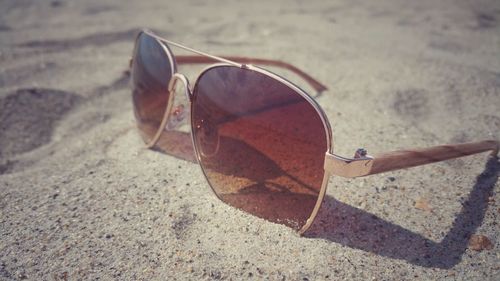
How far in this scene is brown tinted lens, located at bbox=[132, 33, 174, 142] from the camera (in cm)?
164

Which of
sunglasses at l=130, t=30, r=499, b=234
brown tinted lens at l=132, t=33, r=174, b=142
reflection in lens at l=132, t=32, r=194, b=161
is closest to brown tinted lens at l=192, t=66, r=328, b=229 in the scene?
sunglasses at l=130, t=30, r=499, b=234

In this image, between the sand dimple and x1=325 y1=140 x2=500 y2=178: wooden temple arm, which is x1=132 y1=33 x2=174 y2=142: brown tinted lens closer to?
the sand dimple

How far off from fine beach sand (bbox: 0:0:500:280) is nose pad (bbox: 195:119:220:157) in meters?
0.13

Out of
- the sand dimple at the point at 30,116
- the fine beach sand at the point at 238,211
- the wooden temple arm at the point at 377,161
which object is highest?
the wooden temple arm at the point at 377,161

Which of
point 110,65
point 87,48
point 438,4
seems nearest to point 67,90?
point 110,65

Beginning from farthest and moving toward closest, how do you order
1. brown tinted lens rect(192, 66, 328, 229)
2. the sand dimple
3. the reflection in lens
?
1. the sand dimple
2. the reflection in lens
3. brown tinted lens rect(192, 66, 328, 229)

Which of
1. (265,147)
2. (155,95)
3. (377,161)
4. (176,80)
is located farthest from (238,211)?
(155,95)

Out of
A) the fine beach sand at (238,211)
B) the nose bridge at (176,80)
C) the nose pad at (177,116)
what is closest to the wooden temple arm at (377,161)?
the fine beach sand at (238,211)

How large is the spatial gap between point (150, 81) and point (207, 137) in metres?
0.52

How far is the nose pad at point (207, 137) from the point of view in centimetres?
138

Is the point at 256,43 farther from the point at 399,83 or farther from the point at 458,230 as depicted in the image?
A: the point at 458,230

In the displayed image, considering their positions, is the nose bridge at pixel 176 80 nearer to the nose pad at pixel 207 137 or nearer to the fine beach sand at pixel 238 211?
the nose pad at pixel 207 137

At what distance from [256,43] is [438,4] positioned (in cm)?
177

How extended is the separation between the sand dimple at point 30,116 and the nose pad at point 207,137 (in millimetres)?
929
